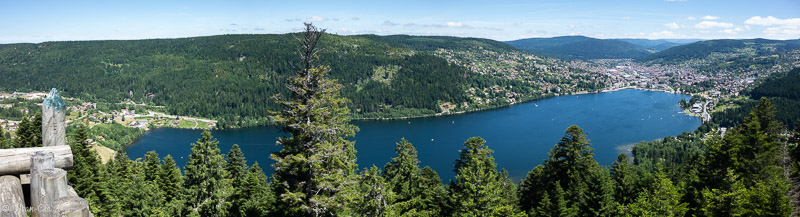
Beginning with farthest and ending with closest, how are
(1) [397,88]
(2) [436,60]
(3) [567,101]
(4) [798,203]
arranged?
1. (2) [436,60]
2. (1) [397,88]
3. (3) [567,101]
4. (4) [798,203]

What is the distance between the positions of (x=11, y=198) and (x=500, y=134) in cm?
9126

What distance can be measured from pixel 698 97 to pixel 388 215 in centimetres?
15795

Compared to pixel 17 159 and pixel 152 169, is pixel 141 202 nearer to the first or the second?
pixel 152 169

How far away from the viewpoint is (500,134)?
297 feet

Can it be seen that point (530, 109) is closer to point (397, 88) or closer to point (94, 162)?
point (397, 88)

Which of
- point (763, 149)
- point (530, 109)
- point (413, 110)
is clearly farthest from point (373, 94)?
point (763, 149)

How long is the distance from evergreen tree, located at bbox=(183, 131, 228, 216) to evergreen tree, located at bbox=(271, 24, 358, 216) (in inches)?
260

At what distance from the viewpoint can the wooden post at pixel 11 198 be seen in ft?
7.72

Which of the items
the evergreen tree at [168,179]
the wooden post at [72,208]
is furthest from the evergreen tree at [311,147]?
the evergreen tree at [168,179]

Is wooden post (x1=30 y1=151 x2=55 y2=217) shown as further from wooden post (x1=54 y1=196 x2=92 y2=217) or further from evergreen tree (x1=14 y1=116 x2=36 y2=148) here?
evergreen tree (x1=14 y1=116 x2=36 y2=148)

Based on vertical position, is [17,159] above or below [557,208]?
above

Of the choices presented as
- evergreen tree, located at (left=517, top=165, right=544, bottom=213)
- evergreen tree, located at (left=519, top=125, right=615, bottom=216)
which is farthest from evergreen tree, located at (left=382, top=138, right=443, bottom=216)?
evergreen tree, located at (left=517, top=165, right=544, bottom=213)

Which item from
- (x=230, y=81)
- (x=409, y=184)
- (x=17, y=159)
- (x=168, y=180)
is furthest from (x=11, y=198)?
(x=230, y=81)

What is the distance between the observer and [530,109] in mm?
130625
